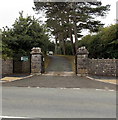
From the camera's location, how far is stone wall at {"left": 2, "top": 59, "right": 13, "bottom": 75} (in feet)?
57.4

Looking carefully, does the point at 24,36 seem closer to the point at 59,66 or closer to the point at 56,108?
the point at 59,66

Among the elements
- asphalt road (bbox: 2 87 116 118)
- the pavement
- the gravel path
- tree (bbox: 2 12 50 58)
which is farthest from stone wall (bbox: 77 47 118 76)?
asphalt road (bbox: 2 87 116 118)

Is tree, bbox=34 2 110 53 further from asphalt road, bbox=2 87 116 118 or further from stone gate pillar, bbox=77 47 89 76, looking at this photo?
asphalt road, bbox=2 87 116 118

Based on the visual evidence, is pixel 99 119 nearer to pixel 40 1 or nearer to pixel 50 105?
pixel 50 105

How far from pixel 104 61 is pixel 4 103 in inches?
501

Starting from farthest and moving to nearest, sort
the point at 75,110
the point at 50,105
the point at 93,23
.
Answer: the point at 93,23, the point at 50,105, the point at 75,110

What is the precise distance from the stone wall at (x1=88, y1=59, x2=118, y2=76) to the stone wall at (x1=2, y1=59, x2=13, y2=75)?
7.84 metres

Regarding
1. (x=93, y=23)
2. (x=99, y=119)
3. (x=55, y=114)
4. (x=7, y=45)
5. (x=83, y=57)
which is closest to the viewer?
(x=99, y=119)

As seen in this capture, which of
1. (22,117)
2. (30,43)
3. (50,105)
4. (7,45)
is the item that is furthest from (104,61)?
(22,117)

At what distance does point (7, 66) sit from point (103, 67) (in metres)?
9.26

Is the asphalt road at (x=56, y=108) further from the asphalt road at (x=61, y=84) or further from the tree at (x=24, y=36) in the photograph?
the tree at (x=24, y=36)

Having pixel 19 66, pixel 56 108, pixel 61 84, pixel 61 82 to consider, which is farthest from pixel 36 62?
pixel 56 108

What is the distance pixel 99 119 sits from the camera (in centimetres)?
521

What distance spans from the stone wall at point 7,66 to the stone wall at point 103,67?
784cm
